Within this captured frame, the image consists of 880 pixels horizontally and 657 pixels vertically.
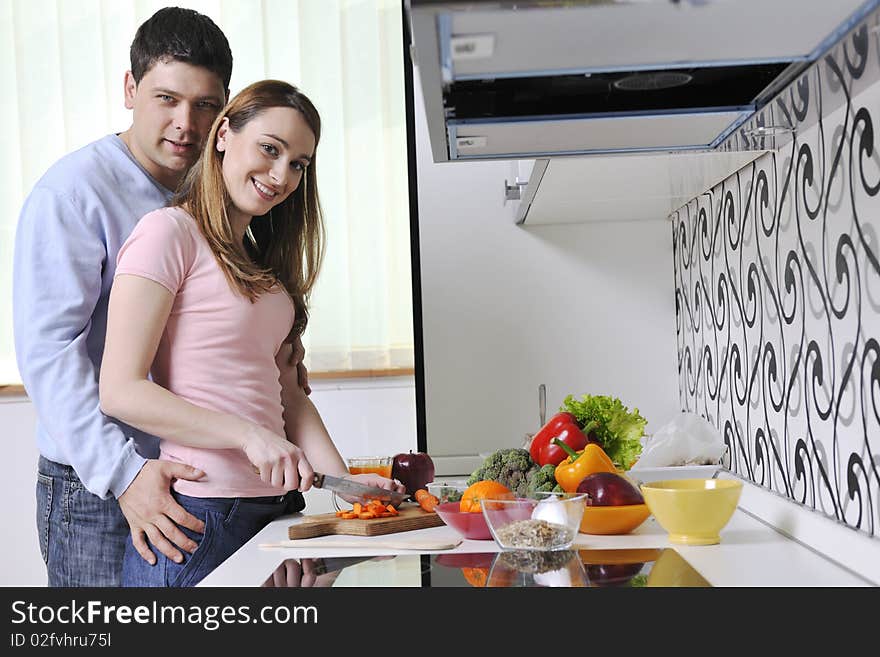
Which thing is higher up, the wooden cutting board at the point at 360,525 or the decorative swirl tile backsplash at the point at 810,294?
the decorative swirl tile backsplash at the point at 810,294

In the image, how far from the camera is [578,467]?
1.24 m

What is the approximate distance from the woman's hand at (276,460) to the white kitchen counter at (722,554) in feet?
0.25

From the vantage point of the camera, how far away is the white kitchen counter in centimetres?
88

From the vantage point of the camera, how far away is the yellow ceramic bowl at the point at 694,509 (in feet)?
3.33

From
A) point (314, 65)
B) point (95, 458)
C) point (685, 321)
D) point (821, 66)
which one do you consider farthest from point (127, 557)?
point (314, 65)

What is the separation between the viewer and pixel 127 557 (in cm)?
130

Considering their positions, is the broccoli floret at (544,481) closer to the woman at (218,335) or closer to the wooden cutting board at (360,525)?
the wooden cutting board at (360,525)

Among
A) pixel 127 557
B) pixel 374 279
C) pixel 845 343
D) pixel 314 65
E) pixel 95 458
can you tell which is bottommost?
pixel 127 557

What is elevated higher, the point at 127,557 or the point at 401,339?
the point at 401,339

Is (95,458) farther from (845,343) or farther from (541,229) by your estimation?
(541,229)

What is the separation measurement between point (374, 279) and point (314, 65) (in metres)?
0.55

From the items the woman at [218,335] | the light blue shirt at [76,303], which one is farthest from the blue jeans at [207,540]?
the light blue shirt at [76,303]

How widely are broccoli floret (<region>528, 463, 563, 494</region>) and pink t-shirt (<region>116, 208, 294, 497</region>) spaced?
14.4 inches
